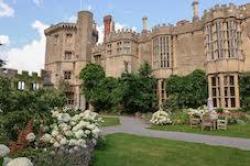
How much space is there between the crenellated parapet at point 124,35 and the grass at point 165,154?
24.0 m

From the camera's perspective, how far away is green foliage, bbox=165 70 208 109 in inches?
1137

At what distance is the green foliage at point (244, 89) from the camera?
25934mm

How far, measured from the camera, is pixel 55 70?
41000mm

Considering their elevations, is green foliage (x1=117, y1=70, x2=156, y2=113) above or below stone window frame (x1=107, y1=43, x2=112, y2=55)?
below

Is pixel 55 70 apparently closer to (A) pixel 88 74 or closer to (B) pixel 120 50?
(A) pixel 88 74

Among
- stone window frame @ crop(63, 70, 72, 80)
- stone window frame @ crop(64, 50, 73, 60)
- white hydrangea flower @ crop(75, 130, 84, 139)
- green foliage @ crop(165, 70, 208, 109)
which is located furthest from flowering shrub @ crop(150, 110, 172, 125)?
stone window frame @ crop(64, 50, 73, 60)

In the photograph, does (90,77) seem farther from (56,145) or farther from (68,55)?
(56,145)

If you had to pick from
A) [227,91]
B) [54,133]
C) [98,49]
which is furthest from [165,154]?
[98,49]

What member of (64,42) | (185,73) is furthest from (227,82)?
(64,42)

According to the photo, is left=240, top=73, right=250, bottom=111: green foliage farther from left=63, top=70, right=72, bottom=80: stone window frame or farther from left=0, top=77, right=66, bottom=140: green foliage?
left=63, top=70, right=72, bottom=80: stone window frame

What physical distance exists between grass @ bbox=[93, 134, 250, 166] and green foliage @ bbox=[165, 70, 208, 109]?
1696 cm

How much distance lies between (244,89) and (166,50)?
9852mm

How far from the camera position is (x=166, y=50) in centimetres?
3269

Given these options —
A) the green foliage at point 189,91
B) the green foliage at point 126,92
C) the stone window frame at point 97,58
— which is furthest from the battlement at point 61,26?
the green foliage at point 189,91
